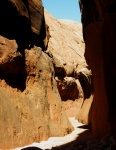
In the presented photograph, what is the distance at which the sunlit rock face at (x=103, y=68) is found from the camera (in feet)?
21.1

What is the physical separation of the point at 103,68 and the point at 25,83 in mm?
2686

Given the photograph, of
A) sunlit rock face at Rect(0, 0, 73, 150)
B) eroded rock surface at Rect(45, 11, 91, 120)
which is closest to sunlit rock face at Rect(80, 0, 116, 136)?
sunlit rock face at Rect(0, 0, 73, 150)

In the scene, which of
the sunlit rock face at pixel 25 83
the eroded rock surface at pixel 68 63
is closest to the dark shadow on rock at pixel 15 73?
the sunlit rock face at pixel 25 83

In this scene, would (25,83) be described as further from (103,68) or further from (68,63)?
(68,63)

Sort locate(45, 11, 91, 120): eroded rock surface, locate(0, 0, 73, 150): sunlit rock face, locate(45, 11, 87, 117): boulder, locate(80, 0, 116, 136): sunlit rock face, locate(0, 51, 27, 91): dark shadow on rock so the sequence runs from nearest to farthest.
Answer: locate(80, 0, 116, 136): sunlit rock face → locate(0, 0, 73, 150): sunlit rock face → locate(0, 51, 27, 91): dark shadow on rock → locate(45, 11, 91, 120): eroded rock surface → locate(45, 11, 87, 117): boulder

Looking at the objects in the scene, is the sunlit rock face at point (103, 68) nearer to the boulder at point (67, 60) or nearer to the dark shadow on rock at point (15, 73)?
the dark shadow on rock at point (15, 73)

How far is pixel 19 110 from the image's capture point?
297 inches

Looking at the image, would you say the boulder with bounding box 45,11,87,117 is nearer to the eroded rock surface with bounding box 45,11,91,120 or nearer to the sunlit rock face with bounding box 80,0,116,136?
the eroded rock surface with bounding box 45,11,91,120

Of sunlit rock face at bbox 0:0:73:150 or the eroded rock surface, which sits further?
the eroded rock surface

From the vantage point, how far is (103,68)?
6.72 m

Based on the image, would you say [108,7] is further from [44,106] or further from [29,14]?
[44,106]

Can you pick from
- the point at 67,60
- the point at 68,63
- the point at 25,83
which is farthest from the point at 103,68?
the point at 67,60

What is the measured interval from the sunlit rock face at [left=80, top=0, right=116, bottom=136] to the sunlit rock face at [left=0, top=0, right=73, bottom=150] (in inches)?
62.6

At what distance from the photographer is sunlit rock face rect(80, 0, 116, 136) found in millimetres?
6441
